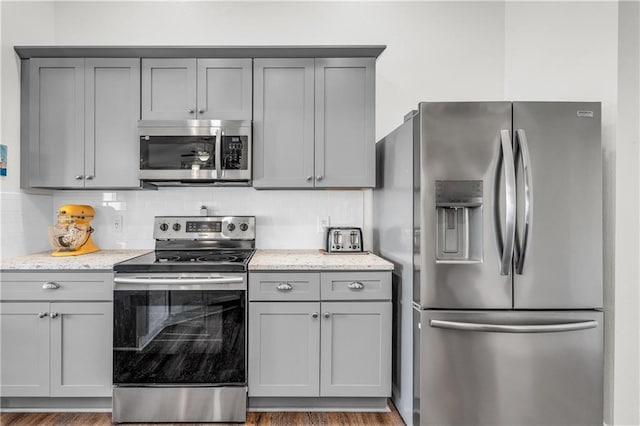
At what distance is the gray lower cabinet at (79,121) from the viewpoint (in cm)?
248

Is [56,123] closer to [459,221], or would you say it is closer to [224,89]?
[224,89]

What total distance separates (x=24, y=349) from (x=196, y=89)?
1902 millimetres

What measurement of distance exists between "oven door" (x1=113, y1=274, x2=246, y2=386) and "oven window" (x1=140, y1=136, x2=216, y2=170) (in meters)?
0.77

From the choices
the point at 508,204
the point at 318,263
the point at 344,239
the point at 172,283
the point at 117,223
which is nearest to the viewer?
the point at 508,204

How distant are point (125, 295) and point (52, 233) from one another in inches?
32.6

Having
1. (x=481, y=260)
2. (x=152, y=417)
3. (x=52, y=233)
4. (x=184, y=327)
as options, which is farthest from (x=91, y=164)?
(x=481, y=260)

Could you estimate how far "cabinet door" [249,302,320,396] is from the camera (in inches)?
84.7

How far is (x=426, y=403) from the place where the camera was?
6.18 feet

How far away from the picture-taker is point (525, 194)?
1816 mm

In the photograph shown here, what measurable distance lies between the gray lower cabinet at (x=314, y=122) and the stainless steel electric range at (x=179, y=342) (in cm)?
81

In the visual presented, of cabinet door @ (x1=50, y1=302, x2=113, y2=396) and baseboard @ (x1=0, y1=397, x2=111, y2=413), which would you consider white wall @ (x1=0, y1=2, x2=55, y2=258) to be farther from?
baseboard @ (x1=0, y1=397, x2=111, y2=413)

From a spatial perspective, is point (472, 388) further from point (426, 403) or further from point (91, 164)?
point (91, 164)

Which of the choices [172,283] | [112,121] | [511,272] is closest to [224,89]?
[112,121]

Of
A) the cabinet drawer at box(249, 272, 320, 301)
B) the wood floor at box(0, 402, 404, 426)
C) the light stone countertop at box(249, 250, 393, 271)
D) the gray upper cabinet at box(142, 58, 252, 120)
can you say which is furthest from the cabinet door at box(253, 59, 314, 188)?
the wood floor at box(0, 402, 404, 426)
